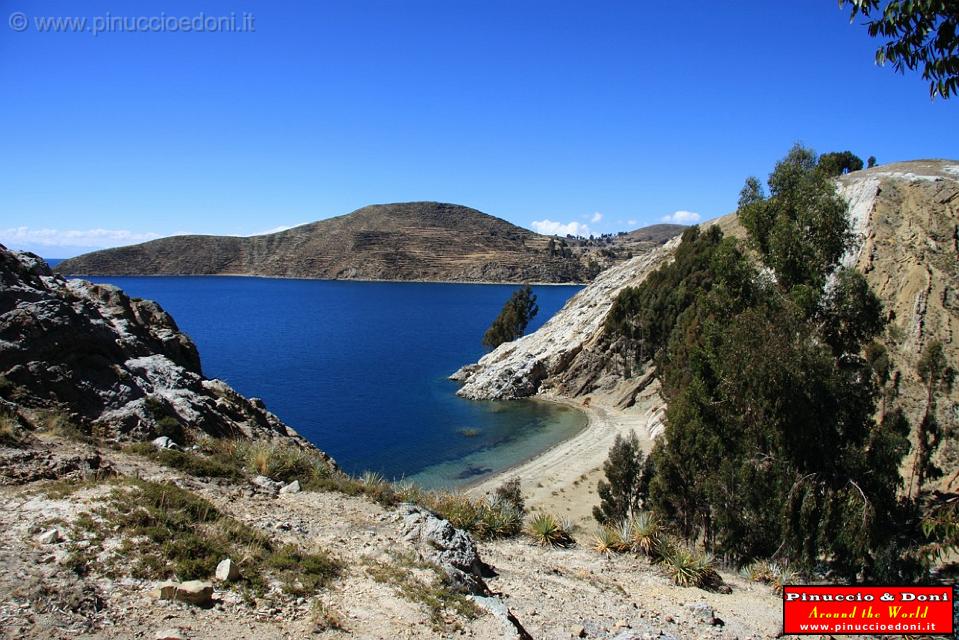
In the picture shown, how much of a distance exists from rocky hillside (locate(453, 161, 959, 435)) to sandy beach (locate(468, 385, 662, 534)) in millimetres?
→ 1771

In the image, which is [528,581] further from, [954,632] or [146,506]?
[954,632]

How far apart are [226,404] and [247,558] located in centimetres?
1107

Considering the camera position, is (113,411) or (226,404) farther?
(226,404)

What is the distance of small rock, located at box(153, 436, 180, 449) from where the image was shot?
14273 mm

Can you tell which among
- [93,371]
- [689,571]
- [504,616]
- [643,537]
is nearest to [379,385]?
[93,371]

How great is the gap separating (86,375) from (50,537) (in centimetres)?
787

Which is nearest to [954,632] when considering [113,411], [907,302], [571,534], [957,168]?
[571,534]

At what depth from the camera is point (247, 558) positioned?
9.48 m

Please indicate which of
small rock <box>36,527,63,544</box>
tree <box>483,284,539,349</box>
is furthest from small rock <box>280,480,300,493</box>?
tree <box>483,284,539,349</box>

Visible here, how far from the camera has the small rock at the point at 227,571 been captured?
28.9 ft

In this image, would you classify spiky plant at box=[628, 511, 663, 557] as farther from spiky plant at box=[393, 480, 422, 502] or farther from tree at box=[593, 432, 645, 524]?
tree at box=[593, 432, 645, 524]

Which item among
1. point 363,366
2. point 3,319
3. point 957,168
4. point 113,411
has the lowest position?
point 363,366

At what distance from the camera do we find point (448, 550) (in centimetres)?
1139

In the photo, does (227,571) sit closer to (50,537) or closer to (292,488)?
(50,537)
